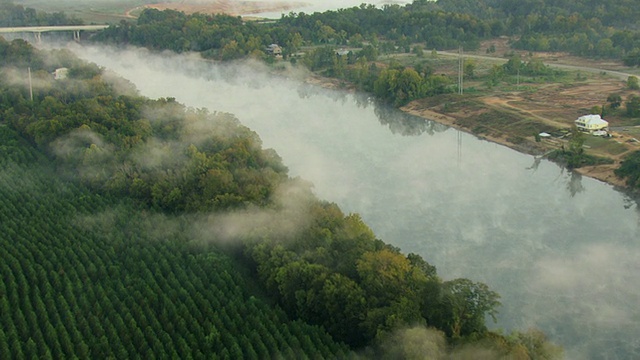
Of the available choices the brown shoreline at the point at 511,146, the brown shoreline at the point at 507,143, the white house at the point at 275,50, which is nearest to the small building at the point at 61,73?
the brown shoreline at the point at 507,143

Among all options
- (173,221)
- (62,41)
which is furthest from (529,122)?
(62,41)

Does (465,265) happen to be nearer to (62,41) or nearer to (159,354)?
(159,354)

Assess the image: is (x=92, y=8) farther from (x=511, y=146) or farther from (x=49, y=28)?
(x=511, y=146)

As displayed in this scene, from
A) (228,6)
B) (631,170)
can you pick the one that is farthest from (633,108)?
(228,6)

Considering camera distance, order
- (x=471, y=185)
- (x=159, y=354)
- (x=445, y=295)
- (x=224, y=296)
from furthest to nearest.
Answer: (x=471, y=185)
(x=224, y=296)
(x=445, y=295)
(x=159, y=354)

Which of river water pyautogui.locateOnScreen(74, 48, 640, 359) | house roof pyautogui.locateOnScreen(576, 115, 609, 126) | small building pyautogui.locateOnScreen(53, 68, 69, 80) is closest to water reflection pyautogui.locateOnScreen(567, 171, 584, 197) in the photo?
river water pyautogui.locateOnScreen(74, 48, 640, 359)
